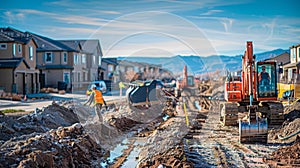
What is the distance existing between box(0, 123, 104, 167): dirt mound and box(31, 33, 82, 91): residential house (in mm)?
33878

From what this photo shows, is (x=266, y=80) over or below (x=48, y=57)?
below

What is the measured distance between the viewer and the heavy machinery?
1529cm

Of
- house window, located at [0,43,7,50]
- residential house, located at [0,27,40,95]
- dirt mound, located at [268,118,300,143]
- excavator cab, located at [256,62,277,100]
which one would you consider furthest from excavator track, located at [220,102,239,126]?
house window, located at [0,43,7,50]

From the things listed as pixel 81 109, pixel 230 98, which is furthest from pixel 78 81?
pixel 230 98

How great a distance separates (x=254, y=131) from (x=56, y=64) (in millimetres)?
38152

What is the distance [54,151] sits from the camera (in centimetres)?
1016

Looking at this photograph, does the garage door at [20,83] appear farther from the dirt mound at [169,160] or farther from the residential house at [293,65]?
the dirt mound at [169,160]

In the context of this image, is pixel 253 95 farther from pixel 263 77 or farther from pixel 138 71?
pixel 138 71

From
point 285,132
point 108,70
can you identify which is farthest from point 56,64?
point 285,132

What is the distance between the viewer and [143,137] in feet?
53.5

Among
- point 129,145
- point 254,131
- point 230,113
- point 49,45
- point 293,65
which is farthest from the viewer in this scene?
point 49,45

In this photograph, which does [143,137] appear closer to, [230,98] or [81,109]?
[230,98]

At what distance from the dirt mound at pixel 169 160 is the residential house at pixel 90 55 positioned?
1668 inches

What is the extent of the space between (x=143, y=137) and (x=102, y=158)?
4024mm
